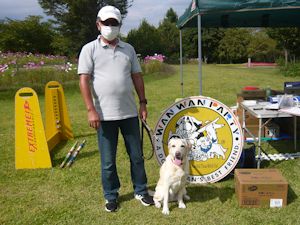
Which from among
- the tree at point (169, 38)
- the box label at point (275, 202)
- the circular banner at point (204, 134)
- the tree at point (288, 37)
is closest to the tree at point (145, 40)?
the tree at point (169, 38)

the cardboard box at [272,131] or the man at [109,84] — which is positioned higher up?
the man at [109,84]

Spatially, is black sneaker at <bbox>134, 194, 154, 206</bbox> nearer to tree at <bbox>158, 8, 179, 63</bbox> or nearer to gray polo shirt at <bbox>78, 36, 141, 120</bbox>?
gray polo shirt at <bbox>78, 36, 141, 120</bbox>

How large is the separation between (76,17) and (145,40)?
1121cm

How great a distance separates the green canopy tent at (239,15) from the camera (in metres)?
4.59

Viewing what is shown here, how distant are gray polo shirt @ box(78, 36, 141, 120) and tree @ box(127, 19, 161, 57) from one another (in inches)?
1694

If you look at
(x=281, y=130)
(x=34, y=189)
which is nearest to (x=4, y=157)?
(x=34, y=189)

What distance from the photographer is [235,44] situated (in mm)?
47219

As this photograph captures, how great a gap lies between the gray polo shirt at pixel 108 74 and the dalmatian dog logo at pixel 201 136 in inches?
44.8

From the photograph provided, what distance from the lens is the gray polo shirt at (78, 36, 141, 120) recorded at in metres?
3.29

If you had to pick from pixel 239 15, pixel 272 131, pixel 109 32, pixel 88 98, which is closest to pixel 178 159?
pixel 88 98

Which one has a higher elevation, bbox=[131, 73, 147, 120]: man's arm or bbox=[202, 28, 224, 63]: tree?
bbox=[202, 28, 224, 63]: tree

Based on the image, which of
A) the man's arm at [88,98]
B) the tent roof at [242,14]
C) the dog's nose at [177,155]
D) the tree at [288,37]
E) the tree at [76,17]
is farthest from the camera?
the tree at [76,17]

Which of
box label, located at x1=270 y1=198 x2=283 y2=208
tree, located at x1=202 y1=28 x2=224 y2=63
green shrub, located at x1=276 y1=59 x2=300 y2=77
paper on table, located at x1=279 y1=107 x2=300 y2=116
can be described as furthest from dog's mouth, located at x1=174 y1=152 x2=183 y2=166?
tree, located at x1=202 y1=28 x2=224 y2=63

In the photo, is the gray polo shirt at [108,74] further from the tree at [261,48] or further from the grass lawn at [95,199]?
the tree at [261,48]
